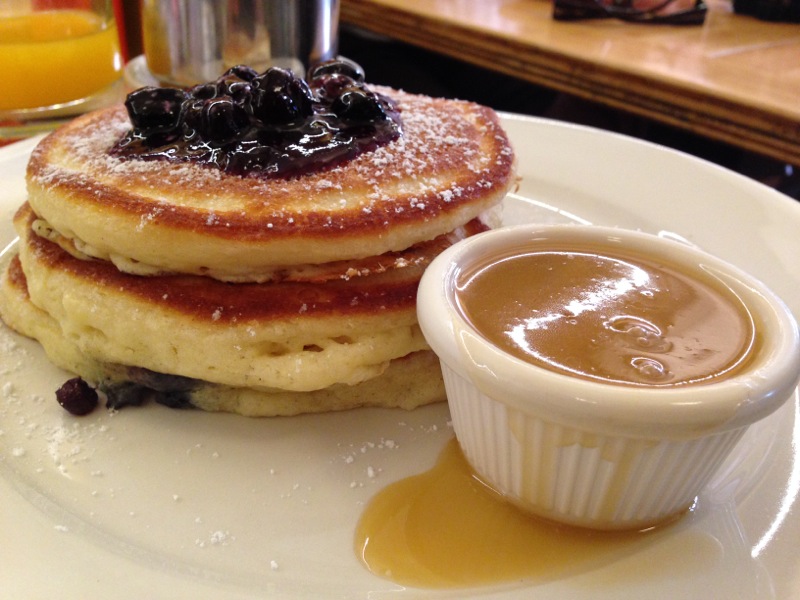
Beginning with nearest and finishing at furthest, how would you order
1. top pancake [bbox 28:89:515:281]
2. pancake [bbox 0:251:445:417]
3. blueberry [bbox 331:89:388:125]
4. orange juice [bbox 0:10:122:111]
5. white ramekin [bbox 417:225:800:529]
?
1. white ramekin [bbox 417:225:800:529]
2. top pancake [bbox 28:89:515:281]
3. pancake [bbox 0:251:445:417]
4. blueberry [bbox 331:89:388:125]
5. orange juice [bbox 0:10:122:111]

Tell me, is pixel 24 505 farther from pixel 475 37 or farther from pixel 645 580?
pixel 475 37

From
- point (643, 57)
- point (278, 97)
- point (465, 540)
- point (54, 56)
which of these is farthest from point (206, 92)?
point (643, 57)

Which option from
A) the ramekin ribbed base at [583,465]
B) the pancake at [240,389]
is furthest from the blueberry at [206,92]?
the ramekin ribbed base at [583,465]

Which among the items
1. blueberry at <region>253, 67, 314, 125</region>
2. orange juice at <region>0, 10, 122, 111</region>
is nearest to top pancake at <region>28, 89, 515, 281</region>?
blueberry at <region>253, 67, 314, 125</region>

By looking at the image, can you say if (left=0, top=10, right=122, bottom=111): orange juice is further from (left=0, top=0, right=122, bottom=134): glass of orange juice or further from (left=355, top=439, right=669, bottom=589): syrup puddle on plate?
(left=355, top=439, right=669, bottom=589): syrup puddle on plate

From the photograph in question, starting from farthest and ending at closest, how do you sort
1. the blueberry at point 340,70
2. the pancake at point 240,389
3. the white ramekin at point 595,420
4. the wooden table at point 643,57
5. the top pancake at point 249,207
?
the wooden table at point 643,57 → the blueberry at point 340,70 → the pancake at point 240,389 → the top pancake at point 249,207 → the white ramekin at point 595,420

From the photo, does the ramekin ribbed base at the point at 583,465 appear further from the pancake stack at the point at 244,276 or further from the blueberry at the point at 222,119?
the blueberry at the point at 222,119
